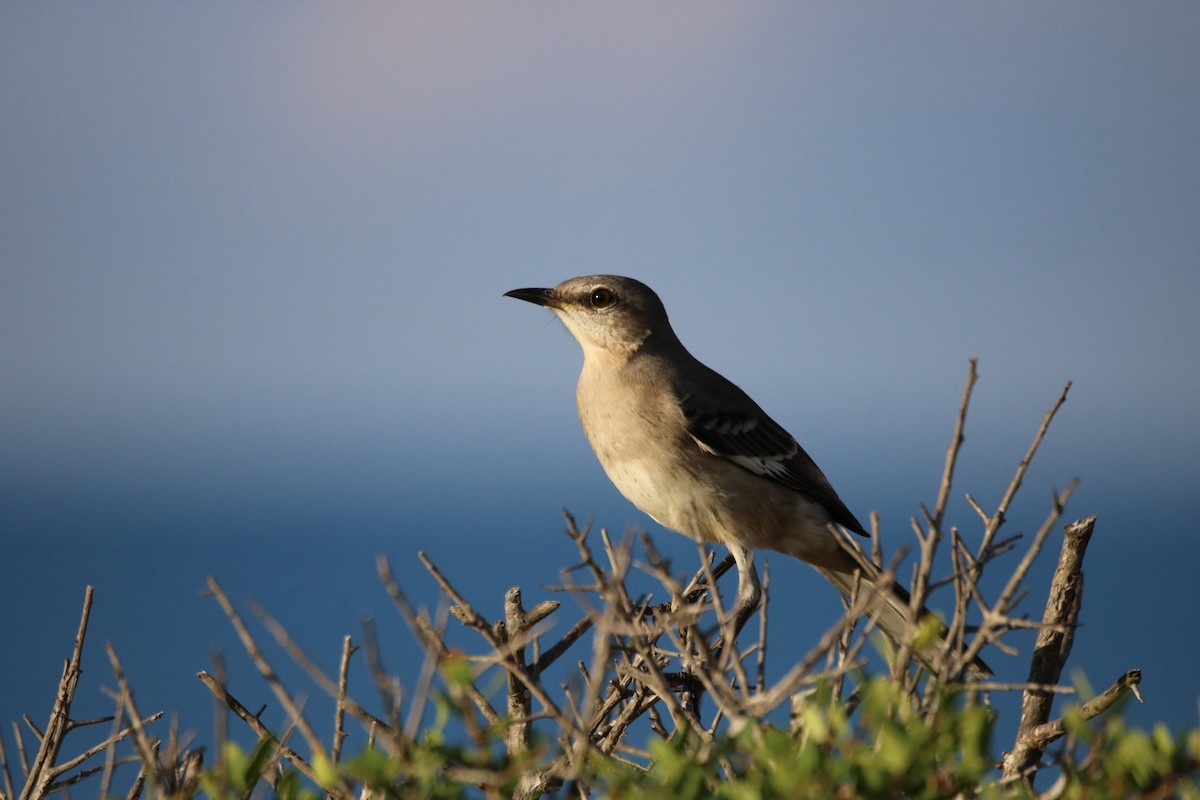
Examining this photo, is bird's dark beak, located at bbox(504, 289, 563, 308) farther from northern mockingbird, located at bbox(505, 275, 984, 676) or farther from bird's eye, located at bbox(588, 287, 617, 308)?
bird's eye, located at bbox(588, 287, 617, 308)

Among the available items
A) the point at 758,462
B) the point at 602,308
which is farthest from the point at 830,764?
the point at 602,308

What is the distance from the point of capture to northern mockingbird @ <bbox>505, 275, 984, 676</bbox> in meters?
4.56

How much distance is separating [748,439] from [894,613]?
1042mm

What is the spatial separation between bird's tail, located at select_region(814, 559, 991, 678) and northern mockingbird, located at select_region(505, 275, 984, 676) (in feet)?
0.05

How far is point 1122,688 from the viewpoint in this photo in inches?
109

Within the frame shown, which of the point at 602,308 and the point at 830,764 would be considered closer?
the point at 830,764

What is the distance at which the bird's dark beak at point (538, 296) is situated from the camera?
5.12 meters

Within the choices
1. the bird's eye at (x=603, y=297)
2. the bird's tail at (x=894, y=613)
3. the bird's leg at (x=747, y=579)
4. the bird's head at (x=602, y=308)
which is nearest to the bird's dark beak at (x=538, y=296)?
the bird's head at (x=602, y=308)

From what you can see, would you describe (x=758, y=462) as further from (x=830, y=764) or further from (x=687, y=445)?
(x=830, y=764)

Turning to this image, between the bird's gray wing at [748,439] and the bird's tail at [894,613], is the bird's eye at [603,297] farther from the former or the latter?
the bird's tail at [894,613]

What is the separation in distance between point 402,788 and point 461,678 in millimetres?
229

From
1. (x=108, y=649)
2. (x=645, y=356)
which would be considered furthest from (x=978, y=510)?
(x=645, y=356)

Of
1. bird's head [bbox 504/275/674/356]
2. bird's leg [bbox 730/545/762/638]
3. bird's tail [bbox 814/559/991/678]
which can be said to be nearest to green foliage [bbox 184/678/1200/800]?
bird's tail [bbox 814/559/991/678]

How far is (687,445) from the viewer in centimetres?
460
